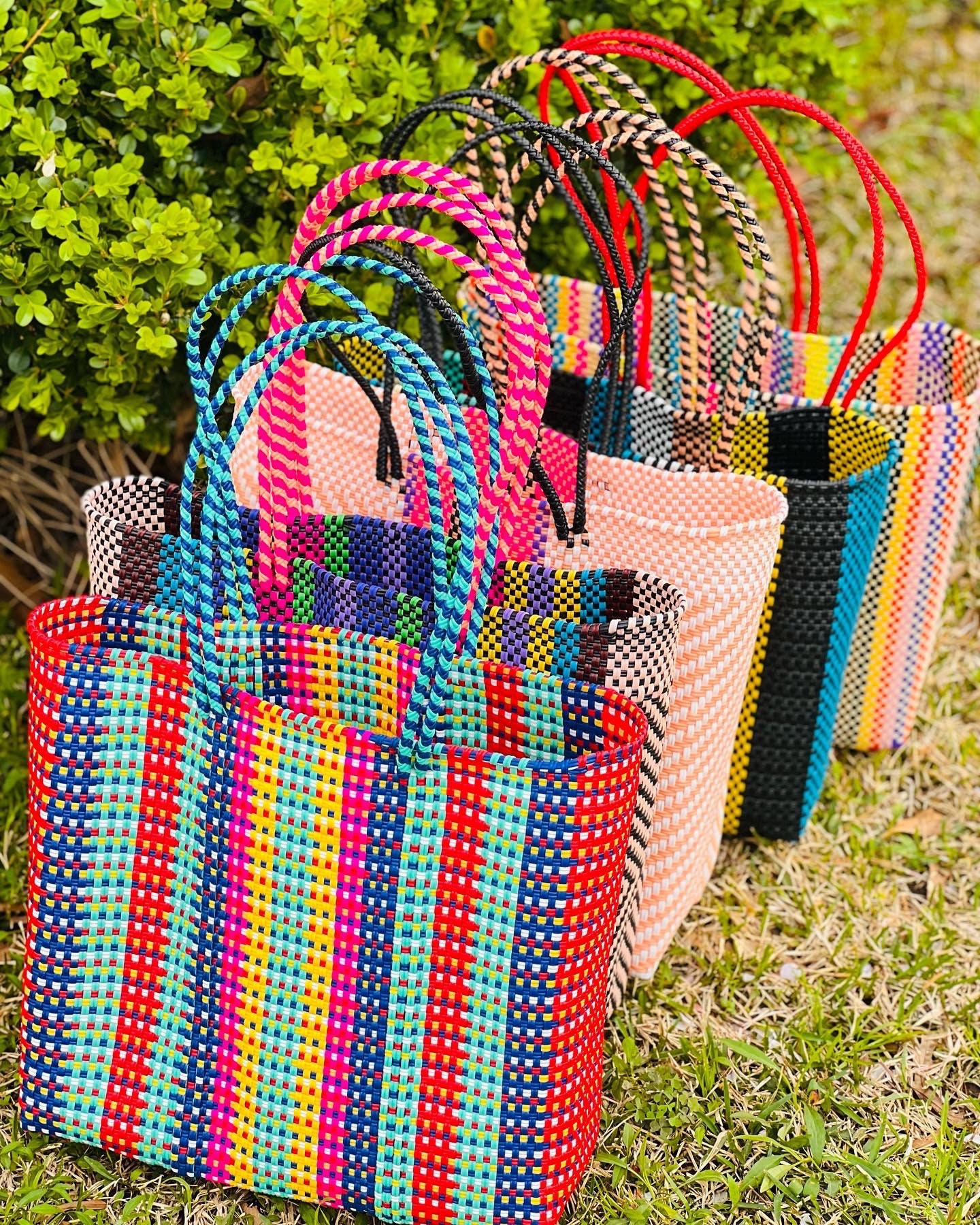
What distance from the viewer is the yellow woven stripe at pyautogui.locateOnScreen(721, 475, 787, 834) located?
206cm

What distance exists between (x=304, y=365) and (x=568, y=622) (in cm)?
55

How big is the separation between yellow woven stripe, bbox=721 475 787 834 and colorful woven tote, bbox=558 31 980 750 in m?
0.28

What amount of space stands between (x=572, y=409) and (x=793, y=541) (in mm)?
404

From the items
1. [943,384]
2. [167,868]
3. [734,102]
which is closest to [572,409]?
[734,102]

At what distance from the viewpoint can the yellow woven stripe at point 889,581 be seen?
2.23 meters

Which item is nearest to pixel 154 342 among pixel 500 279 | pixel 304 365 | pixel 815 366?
pixel 304 365

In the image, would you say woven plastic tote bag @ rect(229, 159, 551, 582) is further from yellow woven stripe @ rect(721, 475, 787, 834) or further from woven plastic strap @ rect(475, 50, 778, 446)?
yellow woven stripe @ rect(721, 475, 787, 834)

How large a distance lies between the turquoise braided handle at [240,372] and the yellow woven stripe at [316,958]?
219mm

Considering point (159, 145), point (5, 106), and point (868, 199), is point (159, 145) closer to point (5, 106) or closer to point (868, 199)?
point (5, 106)

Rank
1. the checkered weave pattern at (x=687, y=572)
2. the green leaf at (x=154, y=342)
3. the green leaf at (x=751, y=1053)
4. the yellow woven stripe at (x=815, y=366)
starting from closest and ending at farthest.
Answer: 1. the checkered weave pattern at (x=687, y=572)
2. the green leaf at (x=751, y=1053)
3. the green leaf at (x=154, y=342)
4. the yellow woven stripe at (x=815, y=366)

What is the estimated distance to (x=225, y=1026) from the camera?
1590mm

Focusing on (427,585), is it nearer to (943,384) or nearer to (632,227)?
(943,384)

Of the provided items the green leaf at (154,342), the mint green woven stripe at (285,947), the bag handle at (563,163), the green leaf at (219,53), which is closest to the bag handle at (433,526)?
the mint green woven stripe at (285,947)

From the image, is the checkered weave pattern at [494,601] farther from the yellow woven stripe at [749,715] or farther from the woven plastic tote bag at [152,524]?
the yellow woven stripe at [749,715]
